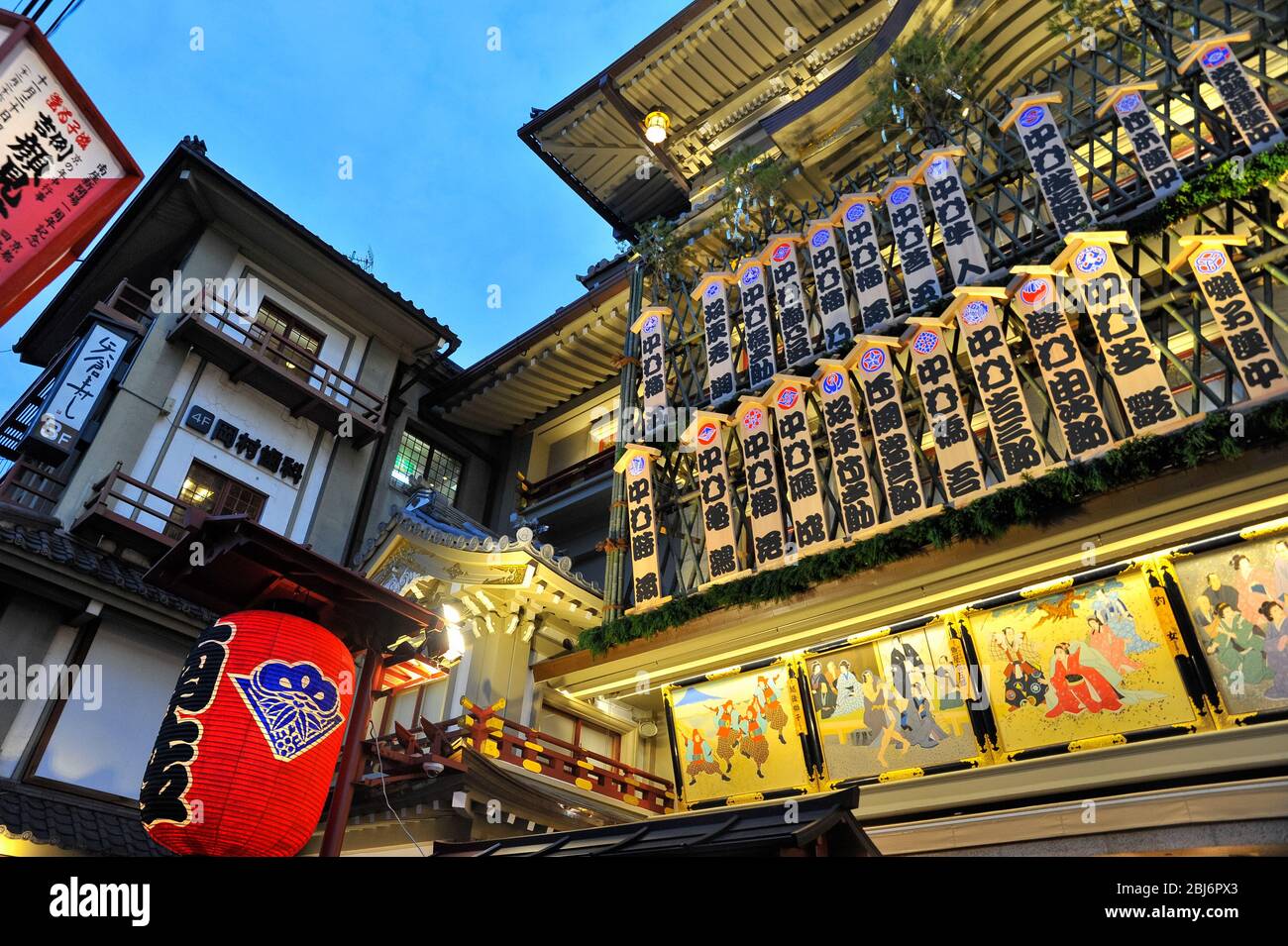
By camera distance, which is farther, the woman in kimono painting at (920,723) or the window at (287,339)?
the window at (287,339)

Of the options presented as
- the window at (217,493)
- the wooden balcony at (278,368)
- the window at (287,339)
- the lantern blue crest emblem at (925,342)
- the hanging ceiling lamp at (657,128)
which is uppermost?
the hanging ceiling lamp at (657,128)

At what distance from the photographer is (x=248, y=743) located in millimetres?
7867

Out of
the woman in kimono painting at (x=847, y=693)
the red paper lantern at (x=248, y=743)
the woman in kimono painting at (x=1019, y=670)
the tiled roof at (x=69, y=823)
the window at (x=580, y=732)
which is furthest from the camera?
the window at (x=580, y=732)

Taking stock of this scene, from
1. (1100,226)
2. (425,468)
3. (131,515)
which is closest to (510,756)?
(131,515)

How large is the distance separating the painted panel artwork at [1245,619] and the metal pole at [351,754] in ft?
31.4

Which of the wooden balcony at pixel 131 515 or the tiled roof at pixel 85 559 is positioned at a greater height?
the wooden balcony at pixel 131 515

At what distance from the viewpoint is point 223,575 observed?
920cm

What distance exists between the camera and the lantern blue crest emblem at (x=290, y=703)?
8047mm

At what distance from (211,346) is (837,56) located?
17.6 meters

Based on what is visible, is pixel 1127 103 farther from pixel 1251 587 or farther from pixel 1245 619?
pixel 1245 619

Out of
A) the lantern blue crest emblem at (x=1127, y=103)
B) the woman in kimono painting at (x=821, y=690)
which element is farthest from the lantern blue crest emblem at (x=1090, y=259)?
the woman in kimono painting at (x=821, y=690)

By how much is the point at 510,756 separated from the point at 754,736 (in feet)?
13.5

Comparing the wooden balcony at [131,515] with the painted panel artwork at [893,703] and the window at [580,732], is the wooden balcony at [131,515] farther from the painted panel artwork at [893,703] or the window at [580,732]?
the painted panel artwork at [893,703]

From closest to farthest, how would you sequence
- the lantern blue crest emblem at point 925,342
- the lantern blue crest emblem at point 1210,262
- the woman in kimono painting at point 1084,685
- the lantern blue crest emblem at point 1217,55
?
the woman in kimono painting at point 1084,685 → the lantern blue crest emblem at point 1210,262 → the lantern blue crest emblem at point 1217,55 → the lantern blue crest emblem at point 925,342
